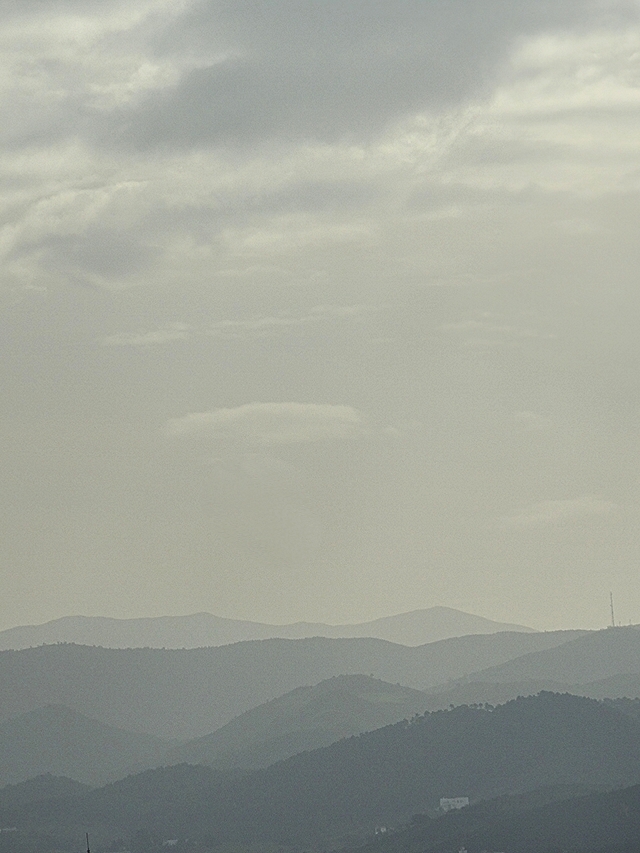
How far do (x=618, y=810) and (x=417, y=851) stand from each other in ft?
80.5

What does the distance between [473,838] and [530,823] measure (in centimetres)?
731

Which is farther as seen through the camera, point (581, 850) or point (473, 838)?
point (473, 838)

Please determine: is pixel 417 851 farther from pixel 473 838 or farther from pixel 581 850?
pixel 581 850

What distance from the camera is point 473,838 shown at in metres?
197

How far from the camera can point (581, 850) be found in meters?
182

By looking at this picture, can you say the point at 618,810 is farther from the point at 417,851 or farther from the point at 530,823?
the point at 417,851

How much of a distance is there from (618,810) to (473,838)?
17458mm

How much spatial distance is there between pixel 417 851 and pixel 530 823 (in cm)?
1401

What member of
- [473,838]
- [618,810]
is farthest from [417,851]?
[618,810]

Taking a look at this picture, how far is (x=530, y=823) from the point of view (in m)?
199

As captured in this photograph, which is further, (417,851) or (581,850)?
(417,851)

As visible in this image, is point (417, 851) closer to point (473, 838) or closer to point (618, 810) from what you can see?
point (473, 838)

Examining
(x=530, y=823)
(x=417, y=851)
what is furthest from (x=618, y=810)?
(x=417, y=851)

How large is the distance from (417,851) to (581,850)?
81.2 ft
